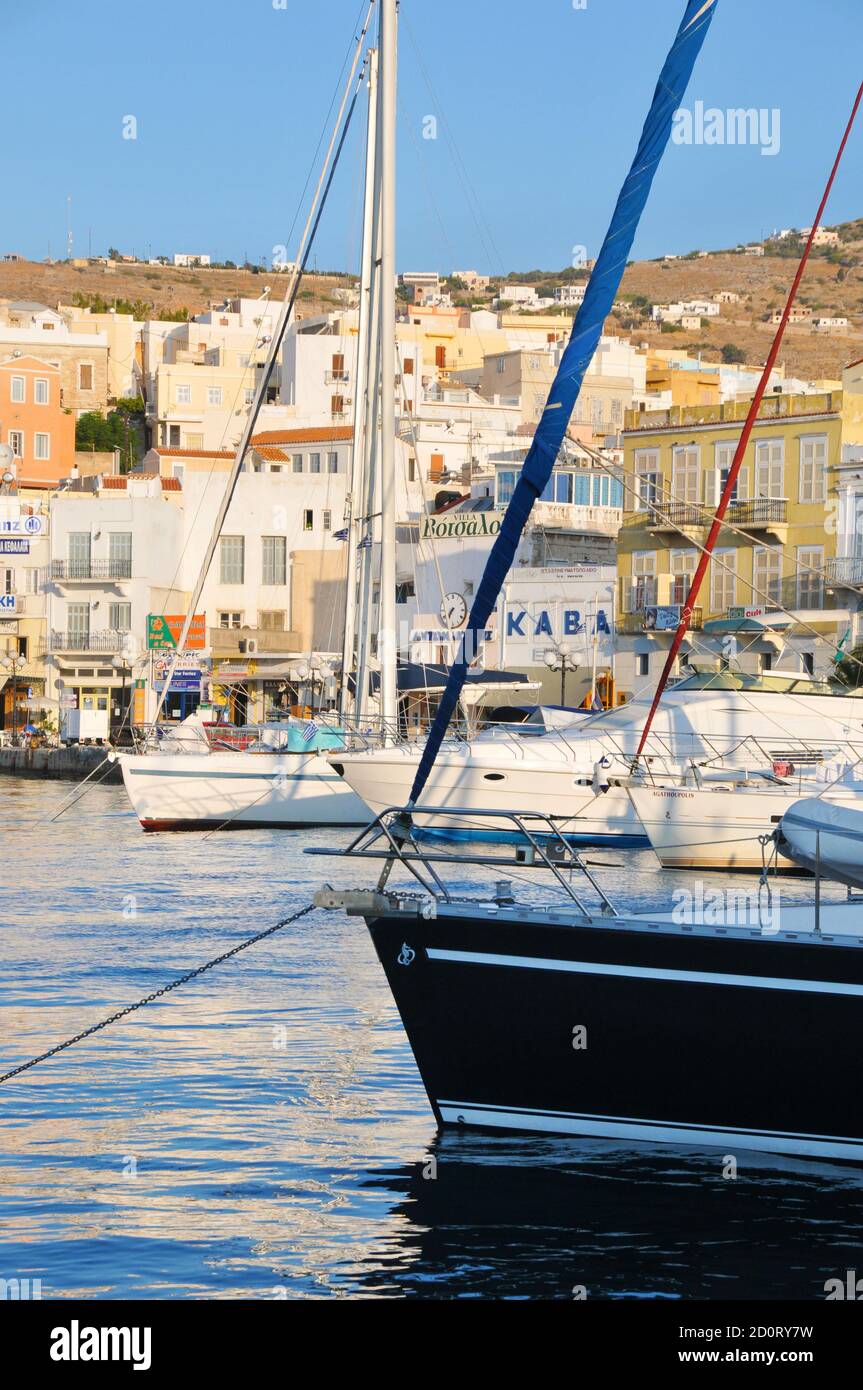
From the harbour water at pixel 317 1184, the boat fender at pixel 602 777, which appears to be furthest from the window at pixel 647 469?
the harbour water at pixel 317 1184

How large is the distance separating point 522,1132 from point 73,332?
103469 mm

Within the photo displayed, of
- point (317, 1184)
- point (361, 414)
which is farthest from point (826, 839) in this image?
point (361, 414)

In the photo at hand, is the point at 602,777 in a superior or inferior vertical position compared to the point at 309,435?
inferior

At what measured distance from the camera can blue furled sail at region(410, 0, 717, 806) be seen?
555 inches

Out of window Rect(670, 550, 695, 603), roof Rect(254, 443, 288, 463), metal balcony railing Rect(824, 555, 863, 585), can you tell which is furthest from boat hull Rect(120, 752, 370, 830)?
roof Rect(254, 443, 288, 463)

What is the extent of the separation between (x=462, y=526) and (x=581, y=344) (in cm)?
5367

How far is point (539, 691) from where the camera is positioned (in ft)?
203

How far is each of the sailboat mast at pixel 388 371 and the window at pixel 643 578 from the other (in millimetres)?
25652

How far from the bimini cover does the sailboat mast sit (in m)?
16.7

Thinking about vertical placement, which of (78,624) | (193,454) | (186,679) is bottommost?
(186,679)

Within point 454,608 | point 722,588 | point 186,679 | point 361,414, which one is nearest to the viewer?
point 454,608

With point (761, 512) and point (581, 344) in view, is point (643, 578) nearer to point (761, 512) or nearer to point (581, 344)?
point (761, 512)

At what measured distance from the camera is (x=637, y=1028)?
40.4 ft
